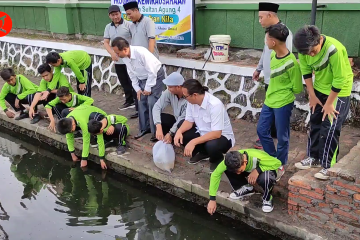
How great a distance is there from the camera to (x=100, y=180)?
18.0ft

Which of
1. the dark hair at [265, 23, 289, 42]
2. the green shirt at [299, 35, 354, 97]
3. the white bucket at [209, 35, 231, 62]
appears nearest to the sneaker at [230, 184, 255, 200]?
the green shirt at [299, 35, 354, 97]

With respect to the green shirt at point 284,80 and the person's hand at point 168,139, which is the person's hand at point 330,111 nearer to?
the green shirt at point 284,80

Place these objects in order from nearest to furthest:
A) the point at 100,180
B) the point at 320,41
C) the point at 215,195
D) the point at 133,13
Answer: the point at 320,41, the point at 215,195, the point at 100,180, the point at 133,13

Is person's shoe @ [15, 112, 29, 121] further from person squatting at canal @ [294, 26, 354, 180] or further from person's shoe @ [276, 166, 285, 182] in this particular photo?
person squatting at canal @ [294, 26, 354, 180]

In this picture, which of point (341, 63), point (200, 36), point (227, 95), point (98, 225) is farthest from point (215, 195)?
point (200, 36)

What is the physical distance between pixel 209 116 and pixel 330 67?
1444mm

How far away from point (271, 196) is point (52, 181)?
315cm

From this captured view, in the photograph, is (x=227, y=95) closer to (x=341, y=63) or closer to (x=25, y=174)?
(x=341, y=63)

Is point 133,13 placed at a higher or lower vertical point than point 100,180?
higher

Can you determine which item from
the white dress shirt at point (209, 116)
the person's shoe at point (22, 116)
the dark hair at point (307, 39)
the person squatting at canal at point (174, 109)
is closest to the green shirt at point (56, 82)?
the person's shoe at point (22, 116)

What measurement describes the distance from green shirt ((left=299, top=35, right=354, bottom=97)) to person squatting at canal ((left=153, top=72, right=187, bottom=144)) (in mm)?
1594

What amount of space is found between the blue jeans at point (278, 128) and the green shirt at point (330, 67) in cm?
42

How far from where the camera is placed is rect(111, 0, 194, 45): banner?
679 cm

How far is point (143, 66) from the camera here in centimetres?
539
